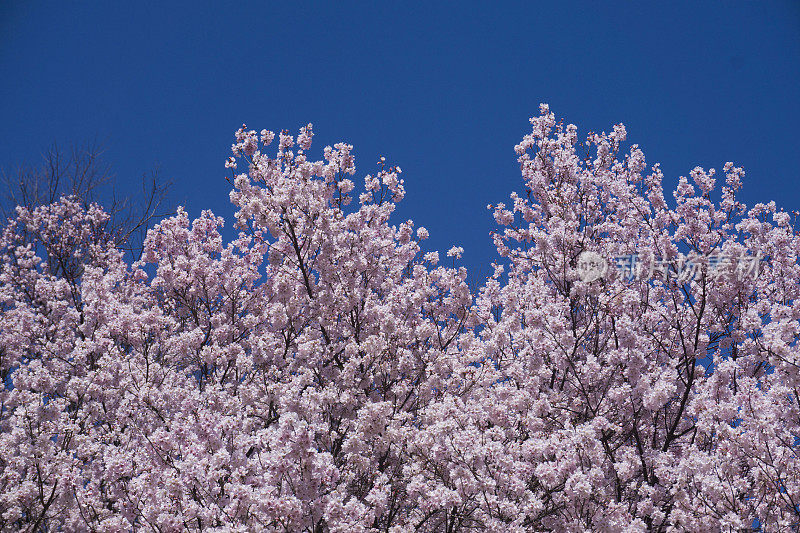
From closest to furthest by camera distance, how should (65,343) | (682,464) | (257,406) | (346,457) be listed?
1. (682,464)
2. (346,457)
3. (257,406)
4. (65,343)

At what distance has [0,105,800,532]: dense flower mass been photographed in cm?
835

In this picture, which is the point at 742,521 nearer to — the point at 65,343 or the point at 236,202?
the point at 236,202

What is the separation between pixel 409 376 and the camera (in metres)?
11.7

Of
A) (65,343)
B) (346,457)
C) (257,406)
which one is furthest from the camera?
(65,343)

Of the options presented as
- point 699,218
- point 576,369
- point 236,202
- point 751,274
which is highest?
point 236,202

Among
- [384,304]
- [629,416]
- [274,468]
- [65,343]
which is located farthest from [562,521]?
[65,343]

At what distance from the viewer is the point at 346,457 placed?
31.3ft

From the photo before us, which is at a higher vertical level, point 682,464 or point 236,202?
point 236,202

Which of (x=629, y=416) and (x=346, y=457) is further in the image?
(x=629, y=416)

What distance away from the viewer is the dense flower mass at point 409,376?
8.35 metres

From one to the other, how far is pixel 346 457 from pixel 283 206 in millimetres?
5000

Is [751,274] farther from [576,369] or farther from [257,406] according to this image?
[257,406]

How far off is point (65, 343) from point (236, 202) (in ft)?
18.8

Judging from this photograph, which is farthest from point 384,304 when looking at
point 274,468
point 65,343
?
point 65,343
